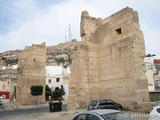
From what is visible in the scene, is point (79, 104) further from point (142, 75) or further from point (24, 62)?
point (24, 62)

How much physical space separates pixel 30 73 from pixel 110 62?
59.9 feet

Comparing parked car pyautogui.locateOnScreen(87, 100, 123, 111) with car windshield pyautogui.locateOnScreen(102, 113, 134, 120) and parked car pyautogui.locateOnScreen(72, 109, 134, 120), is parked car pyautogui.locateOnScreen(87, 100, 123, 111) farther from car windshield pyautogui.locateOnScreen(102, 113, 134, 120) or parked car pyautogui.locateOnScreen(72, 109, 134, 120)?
car windshield pyautogui.locateOnScreen(102, 113, 134, 120)

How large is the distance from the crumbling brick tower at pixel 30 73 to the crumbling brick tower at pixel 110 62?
15.3 m

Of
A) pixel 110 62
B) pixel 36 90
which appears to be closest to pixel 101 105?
pixel 110 62

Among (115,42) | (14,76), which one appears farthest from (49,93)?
(115,42)

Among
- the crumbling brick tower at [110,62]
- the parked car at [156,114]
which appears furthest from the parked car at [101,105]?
the parked car at [156,114]

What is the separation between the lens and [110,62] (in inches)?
573

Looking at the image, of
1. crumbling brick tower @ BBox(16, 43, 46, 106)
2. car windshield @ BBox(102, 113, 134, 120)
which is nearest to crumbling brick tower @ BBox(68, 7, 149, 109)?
car windshield @ BBox(102, 113, 134, 120)

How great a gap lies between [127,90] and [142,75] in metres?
1.55

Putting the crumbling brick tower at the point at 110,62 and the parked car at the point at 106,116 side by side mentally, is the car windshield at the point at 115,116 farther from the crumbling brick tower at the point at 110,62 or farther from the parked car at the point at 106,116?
the crumbling brick tower at the point at 110,62

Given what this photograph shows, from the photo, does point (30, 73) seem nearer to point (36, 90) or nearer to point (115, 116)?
point (36, 90)

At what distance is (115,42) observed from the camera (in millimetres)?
14242

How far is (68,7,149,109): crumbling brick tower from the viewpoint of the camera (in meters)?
12.4

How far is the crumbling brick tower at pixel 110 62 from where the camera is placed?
12.4 m
